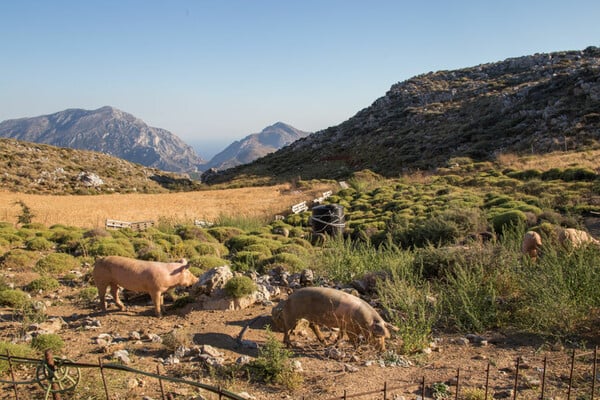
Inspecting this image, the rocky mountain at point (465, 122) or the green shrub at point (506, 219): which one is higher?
the rocky mountain at point (465, 122)

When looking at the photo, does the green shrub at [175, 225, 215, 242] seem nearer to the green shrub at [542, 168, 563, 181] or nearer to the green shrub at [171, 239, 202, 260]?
the green shrub at [171, 239, 202, 260]

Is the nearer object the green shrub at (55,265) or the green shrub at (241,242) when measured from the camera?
the green shrub at (55,265)

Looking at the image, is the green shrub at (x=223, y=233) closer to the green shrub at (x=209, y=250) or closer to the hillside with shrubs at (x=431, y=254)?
the hillside with shrubs at (x=431, y=254)

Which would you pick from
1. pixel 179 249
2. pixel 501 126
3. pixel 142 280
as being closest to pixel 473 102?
pixel 501 126

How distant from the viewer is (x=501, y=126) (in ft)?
151

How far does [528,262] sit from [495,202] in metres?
11.6

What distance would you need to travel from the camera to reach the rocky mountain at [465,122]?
3956 centimetres

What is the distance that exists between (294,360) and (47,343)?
10.1 feet

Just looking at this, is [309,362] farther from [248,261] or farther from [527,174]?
[527,174]

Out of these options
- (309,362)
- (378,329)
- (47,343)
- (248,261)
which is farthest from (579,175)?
(47,343)

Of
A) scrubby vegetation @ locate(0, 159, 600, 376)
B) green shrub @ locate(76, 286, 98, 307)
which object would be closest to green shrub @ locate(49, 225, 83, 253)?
scrubby vegetation @ locate(0, 159, 600, 376)

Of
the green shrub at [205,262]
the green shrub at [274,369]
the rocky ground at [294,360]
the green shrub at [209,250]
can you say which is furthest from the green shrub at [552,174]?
the green shrub at [274,369]

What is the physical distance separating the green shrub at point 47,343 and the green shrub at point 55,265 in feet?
14.5

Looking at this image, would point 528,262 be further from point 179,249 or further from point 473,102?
point 473,102
